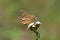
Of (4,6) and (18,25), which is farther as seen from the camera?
(4,6)

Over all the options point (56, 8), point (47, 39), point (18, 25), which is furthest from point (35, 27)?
point (56, 8)

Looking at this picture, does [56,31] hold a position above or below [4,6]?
below

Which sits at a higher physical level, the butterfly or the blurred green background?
the blurred green background

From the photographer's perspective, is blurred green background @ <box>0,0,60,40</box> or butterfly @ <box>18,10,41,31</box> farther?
blurred green background @ <box>0,0,60,40</box>

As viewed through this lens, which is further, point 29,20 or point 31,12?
point 31,12

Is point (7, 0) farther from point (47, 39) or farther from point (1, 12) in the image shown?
point (47, 39)

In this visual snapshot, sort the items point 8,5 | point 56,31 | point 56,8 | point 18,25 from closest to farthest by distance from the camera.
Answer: point 56,31 < point 18,25 < point 56,8 < point 8,5

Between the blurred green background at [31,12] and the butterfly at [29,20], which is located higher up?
the blurred green background at [31,12]

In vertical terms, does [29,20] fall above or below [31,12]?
below
